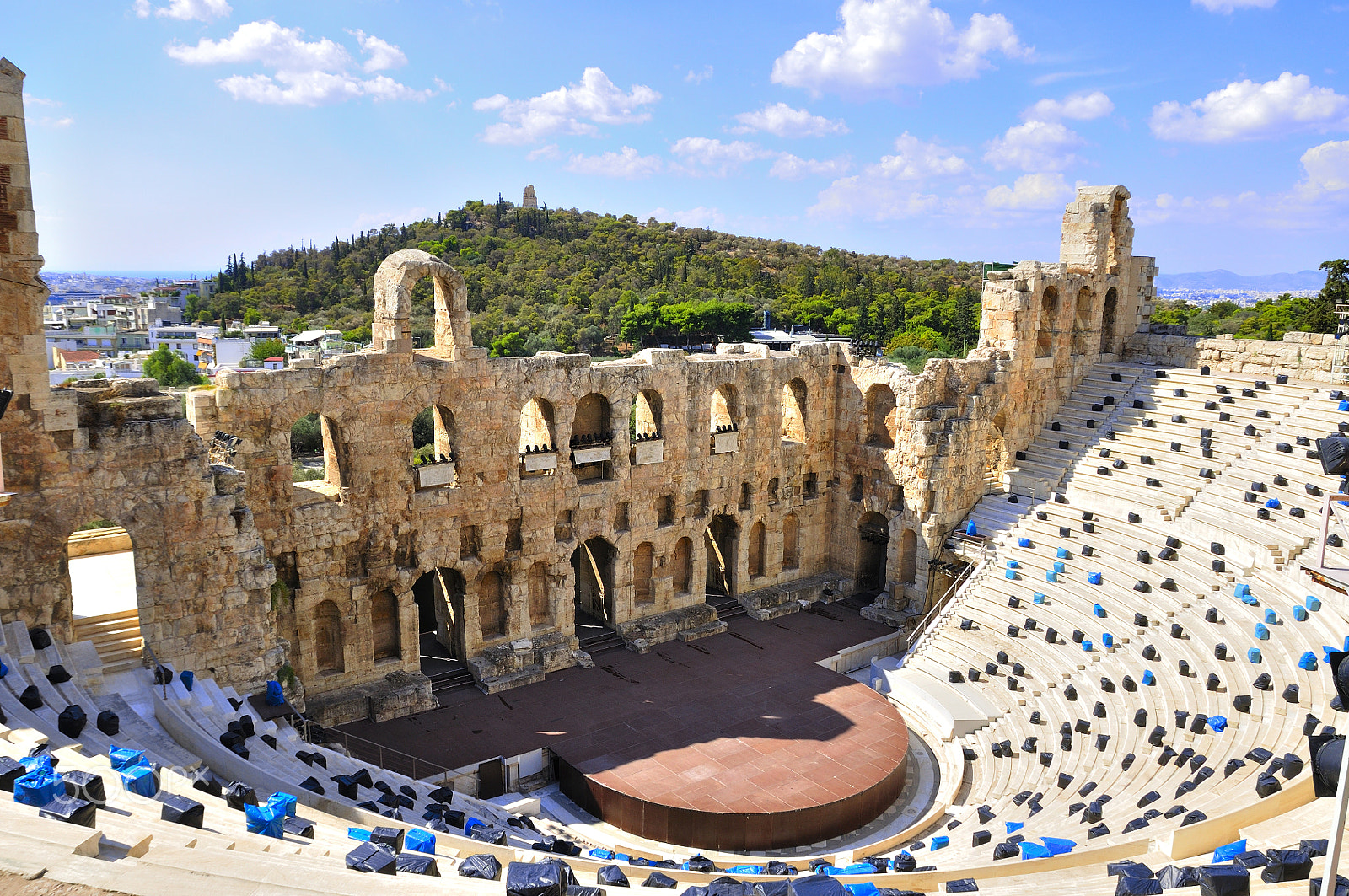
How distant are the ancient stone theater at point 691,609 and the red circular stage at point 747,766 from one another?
0.09 meters

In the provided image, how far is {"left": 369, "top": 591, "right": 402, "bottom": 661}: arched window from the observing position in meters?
25.2

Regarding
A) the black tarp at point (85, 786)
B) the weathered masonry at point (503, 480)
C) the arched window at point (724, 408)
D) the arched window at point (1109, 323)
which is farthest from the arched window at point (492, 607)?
the arched window at point (1109, 323)

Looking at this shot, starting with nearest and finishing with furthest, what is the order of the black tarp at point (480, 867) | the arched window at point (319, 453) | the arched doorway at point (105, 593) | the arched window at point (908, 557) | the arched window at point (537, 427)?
the black tarp at point (480, 867), the arched doorway at point (105, 593), the arched window at point (319, 453), the arched window at point (537, 427), the arched window at point (908, 557)

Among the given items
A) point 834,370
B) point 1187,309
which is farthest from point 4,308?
point 1187,309

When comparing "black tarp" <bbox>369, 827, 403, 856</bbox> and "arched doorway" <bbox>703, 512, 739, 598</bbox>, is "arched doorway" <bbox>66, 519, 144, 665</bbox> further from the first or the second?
"arched doorway" <bbox>703, 512, 739, 598</bbox>

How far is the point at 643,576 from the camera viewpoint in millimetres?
29922

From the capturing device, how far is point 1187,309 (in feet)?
261

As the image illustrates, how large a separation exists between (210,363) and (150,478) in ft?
230

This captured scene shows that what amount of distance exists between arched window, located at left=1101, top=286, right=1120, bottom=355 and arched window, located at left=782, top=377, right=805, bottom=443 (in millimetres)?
11706

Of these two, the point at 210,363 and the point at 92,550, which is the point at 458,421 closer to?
the point at 92,550

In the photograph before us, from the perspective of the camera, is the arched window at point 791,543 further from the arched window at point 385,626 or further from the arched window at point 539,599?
the arched window at point 385,626

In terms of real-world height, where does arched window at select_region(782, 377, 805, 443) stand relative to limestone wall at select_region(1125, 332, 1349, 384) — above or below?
below

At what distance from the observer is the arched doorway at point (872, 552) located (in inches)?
1283

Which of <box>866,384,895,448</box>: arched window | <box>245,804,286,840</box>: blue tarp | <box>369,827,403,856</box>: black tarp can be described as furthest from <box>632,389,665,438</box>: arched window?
<box>245,804,286,840</box>: blue tarp
